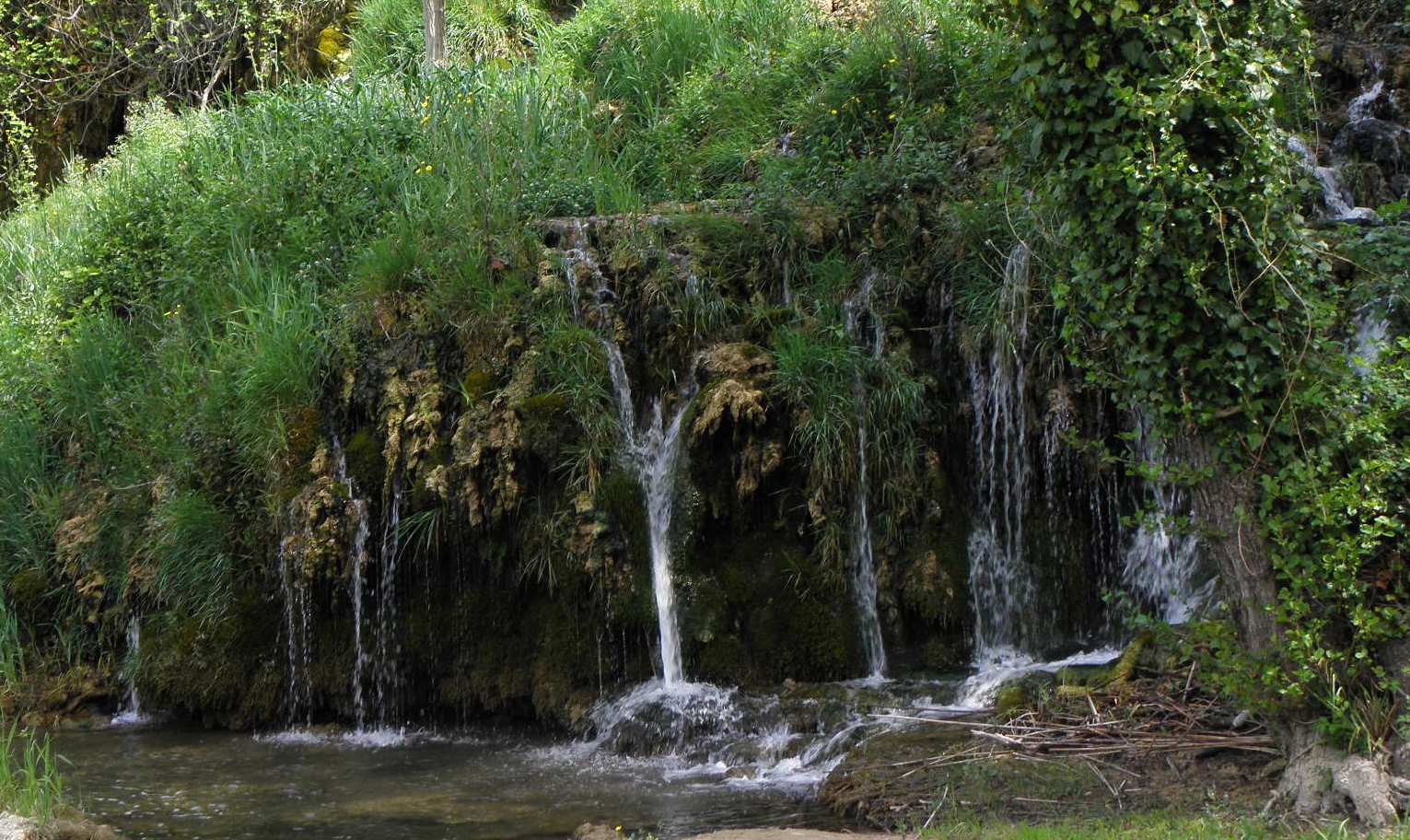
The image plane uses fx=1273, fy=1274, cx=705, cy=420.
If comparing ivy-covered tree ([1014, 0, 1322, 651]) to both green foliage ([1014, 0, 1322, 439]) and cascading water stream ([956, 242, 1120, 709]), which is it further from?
cascading water stream ([956, 242, 1120, 709])

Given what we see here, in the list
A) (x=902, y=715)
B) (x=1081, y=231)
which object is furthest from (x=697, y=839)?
(x=1081, y=231)

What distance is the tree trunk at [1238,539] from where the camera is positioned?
190 inches

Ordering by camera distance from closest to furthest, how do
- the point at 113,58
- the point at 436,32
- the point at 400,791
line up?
1. the point at 400,791
2. the point at 436,32
3. the point at 113,58

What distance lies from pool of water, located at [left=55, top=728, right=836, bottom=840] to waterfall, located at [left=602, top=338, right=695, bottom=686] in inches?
37.6

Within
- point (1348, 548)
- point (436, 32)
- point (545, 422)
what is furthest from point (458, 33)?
point (1348, 548)

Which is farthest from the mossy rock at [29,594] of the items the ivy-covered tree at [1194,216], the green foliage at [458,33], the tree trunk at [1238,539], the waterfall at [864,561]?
the tree trunk at [1238,539]

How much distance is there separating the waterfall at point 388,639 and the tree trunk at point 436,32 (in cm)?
661

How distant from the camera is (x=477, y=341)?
28.6 feet

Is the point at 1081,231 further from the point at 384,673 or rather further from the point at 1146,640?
the point at 384,673

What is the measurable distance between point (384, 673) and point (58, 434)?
426 cm

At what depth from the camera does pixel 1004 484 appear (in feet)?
25.9

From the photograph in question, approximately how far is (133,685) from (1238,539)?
738 centimetres

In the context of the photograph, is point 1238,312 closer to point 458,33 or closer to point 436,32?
point 436,32

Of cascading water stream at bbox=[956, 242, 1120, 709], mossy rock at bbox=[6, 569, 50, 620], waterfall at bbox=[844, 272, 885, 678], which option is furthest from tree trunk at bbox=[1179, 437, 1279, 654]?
mossy rock at bbox=[6, 569, 50, 620]
